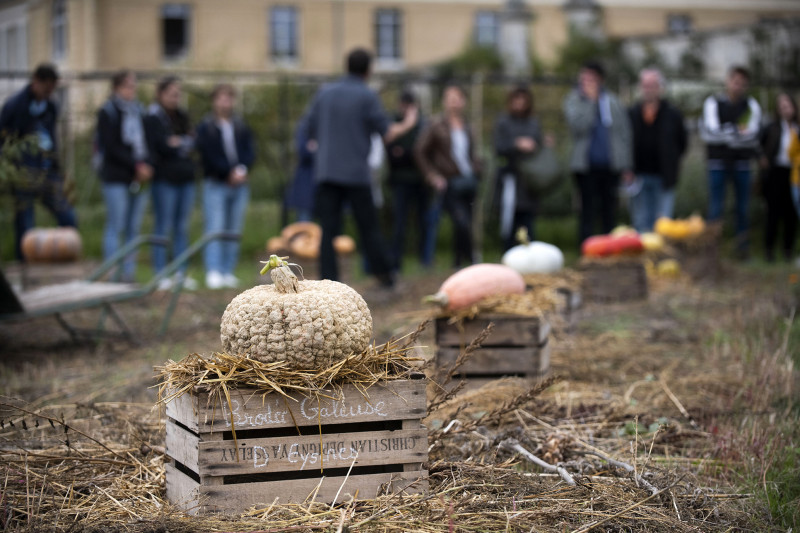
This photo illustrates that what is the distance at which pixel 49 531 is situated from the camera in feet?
8.46

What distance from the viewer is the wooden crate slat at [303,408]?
2.72 metres

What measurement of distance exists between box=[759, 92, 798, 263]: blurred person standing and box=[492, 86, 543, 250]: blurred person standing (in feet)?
10.9

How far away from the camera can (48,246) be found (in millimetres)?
8602

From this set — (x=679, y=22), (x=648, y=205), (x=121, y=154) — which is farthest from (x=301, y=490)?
(x=679, y=22)

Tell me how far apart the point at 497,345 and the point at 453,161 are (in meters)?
5.06

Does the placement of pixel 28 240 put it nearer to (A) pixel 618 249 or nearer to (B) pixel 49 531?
(A) pixel 618 249

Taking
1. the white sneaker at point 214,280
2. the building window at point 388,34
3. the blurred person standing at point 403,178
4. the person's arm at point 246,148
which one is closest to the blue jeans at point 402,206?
the blurred person standing at point 403,178

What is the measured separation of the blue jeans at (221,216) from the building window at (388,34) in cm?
2294

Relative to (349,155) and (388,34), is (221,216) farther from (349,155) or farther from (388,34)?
(388,34)

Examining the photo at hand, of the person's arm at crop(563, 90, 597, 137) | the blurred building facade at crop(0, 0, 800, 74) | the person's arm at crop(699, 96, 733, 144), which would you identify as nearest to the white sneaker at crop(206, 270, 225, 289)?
the person's arm at crop(563, 90, 597, 137)

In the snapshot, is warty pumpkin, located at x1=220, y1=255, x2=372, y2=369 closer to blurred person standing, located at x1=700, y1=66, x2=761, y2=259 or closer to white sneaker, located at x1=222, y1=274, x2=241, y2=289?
white sneaker, located at x1=222, y1=274, x2=241, y2=289

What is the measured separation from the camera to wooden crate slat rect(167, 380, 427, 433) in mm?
2723

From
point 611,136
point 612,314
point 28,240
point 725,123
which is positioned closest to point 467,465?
point 612,314

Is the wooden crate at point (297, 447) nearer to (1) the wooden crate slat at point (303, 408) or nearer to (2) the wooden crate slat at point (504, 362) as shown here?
(1) the wooden crate slat at point (303, 408)
